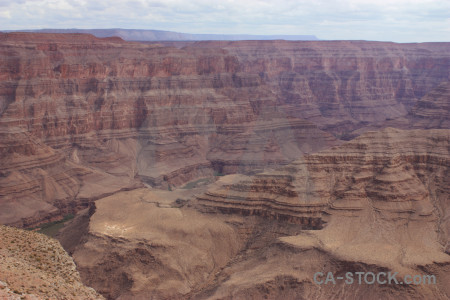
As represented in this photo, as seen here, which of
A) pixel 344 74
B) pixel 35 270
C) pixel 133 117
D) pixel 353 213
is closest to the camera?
pixel 35 270

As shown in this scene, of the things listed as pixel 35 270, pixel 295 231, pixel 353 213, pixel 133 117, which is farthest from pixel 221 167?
pixel 35 270

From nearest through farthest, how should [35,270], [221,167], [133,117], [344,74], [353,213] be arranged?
[35,270], [353,213], [221,167], [133,117], [344,74]

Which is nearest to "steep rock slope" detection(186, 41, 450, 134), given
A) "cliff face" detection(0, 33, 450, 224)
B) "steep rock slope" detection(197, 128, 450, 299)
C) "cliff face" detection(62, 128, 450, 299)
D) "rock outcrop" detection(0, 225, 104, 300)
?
"cliff face" detection(0, 33, 450, 224)

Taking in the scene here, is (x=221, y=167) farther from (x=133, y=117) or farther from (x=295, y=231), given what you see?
(x=295, y=231)

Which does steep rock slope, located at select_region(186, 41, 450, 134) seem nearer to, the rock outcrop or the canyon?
the canyon

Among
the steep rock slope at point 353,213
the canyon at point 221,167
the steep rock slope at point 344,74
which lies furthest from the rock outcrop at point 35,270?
the steep rock slope at point 344,74

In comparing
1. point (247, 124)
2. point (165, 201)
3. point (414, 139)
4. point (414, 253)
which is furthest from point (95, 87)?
point (414, 253)

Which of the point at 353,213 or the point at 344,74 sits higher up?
the point at 344,74
